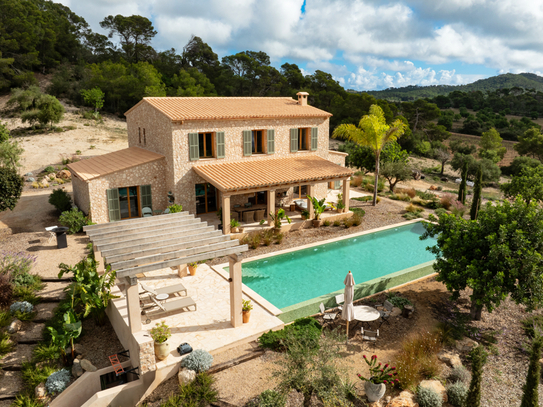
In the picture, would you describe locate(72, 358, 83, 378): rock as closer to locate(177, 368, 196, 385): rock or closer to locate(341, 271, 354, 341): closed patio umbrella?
locate(177, 368, 196, 385): rock

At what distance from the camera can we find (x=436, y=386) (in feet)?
31.5

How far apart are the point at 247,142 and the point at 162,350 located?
1455cm

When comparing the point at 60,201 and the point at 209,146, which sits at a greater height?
the point at 209,146

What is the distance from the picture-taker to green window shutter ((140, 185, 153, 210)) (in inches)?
817

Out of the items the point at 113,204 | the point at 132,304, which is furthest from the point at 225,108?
the point at 132,304

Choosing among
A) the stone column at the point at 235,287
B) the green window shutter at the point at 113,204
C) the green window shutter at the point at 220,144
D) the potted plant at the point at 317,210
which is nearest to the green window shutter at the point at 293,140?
the potted plant at the point at 317,210

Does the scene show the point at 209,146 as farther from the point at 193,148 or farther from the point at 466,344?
the point at 466,344

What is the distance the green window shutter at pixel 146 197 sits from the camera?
20761mm

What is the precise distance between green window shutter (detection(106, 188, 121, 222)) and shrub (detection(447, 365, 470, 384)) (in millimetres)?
16537

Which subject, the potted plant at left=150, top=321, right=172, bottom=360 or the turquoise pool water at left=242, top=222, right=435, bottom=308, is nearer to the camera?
the potted plant at left=150, top=321, right=172, bottom=360

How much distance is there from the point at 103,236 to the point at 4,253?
7.66m

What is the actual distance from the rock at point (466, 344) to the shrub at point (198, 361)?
7304 millimetres

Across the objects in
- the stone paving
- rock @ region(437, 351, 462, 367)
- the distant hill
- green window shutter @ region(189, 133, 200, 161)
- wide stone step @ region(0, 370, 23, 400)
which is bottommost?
wide stone step @ region(0, 370, 23, 400)

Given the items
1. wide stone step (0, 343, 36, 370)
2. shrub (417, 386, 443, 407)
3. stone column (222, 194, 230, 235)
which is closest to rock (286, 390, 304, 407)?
shrub (417, 386, 443, 407)
